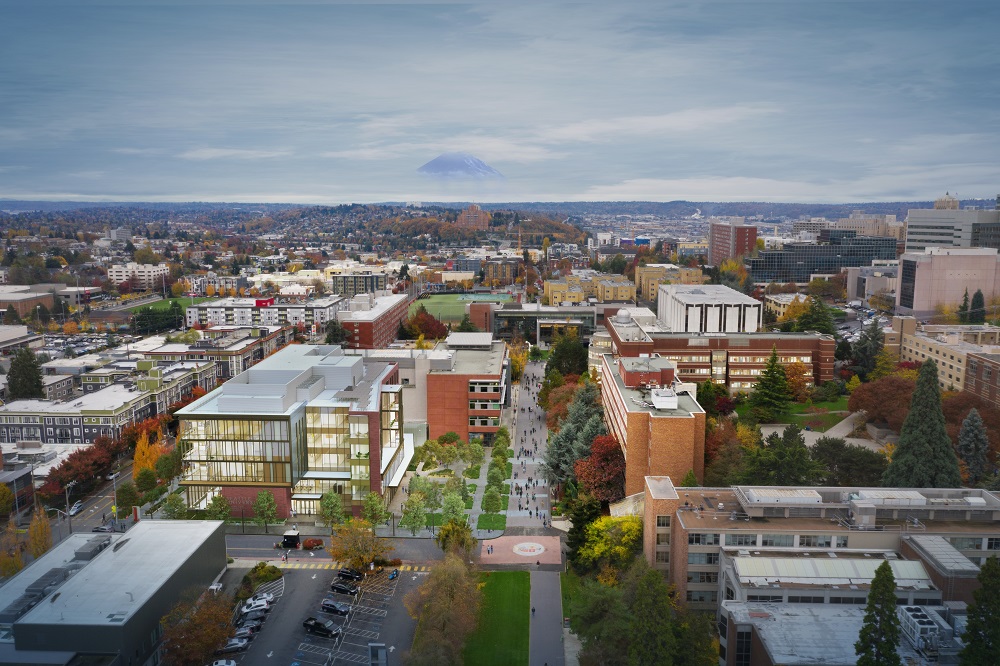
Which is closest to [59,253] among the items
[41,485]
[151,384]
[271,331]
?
[271,331]

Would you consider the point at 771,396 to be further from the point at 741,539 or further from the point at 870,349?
the point at 741,539

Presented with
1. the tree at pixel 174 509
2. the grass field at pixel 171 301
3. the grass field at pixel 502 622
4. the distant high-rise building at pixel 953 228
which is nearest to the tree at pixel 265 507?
the tree at pixel 174 509

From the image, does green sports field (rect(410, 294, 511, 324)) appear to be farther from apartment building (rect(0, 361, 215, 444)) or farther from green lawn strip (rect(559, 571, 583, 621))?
green lawn strip (rect(559, 571, 583, 621))

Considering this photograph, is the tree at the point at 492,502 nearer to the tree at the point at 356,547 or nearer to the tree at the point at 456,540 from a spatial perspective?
the tree at the point at 456,540

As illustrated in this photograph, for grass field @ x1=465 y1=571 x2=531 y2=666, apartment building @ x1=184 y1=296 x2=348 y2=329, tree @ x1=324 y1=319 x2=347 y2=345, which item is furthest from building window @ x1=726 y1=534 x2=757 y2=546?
apartment building @ x1=184 y1=296 x2=348 y2=329

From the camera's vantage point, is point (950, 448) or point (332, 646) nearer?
point (332, 646)

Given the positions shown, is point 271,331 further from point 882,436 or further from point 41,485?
point 882,436
